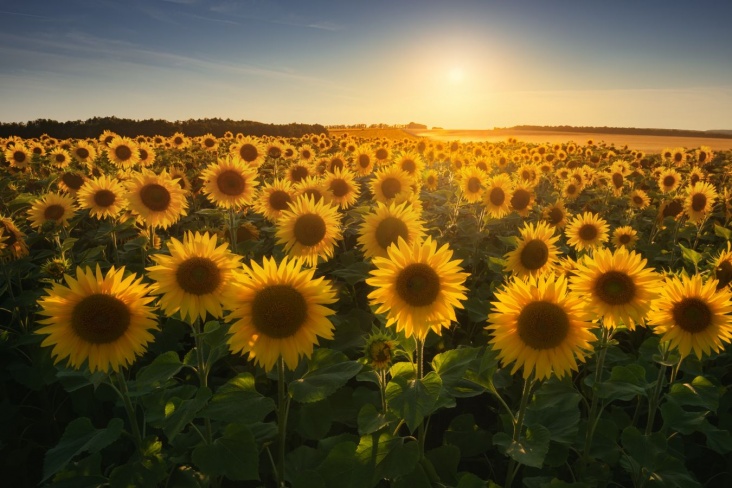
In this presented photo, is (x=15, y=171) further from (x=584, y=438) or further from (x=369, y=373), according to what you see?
(x=584, y=438)

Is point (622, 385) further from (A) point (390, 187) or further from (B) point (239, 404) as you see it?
(A) point (390, 187)

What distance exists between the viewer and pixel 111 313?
2.87m

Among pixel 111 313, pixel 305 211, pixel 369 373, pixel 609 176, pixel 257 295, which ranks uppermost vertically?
pixel 609 176

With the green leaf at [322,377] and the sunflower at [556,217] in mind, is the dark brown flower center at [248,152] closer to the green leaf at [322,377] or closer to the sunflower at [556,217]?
the sunflower at [556,217]

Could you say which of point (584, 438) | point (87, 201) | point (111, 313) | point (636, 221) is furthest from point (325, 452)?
point (636, 221)

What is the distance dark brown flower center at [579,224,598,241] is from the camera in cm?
700

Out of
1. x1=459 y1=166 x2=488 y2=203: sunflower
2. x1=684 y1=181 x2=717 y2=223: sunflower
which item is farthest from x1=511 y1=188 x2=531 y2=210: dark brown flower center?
x1=684 y1=181 x2=717 y2=223: sunflower

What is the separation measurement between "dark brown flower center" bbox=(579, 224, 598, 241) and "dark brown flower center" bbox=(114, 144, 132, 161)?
1101cm

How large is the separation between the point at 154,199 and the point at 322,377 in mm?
4125

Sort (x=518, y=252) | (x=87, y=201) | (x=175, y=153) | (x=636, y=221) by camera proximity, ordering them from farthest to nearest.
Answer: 1. (x=175, y=153)
2. (x=636, y=221)
3. (x=87, y=201)
4. (x=518, y=252)

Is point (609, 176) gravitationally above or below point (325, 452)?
above

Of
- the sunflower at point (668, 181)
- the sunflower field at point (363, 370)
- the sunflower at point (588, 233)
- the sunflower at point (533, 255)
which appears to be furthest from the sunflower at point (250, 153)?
the sunflower at point (668, 181)

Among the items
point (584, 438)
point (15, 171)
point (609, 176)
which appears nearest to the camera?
point (584, 438)

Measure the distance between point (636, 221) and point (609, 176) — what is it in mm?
2346
